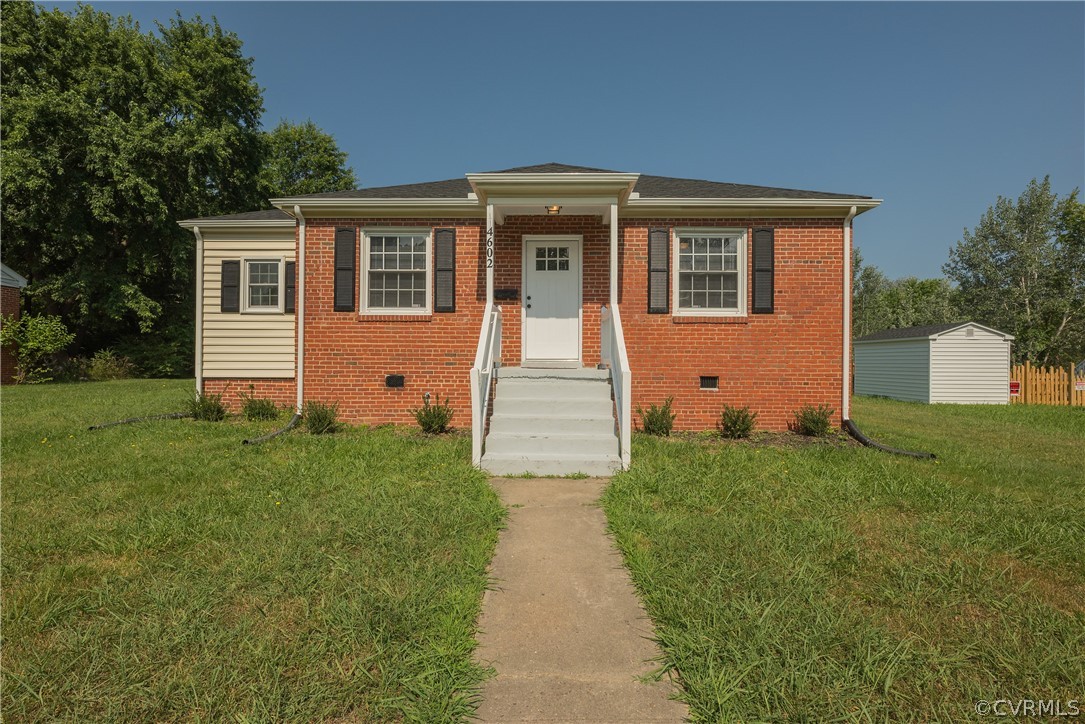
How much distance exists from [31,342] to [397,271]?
16621 millimetres

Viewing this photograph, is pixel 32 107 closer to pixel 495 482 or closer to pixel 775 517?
pixel 495 482

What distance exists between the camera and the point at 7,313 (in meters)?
17.0

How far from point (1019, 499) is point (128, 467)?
8.93 m

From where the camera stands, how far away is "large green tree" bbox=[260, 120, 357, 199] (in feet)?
91.0

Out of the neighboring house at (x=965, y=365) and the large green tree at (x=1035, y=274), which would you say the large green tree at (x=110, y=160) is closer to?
the neighboring house at (x=965, y=365)

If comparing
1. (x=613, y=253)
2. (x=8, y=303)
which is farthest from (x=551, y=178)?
(x=8, y=303)

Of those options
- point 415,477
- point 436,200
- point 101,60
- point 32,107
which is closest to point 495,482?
point 415,477

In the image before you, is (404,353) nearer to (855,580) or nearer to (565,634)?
(565,634)

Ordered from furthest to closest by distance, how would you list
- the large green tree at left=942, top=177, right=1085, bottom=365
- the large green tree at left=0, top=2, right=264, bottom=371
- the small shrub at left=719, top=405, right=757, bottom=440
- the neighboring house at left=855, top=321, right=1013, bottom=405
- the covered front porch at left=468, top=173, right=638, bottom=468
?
the large green tree at left=942, top=177, right=1085, bottom=365
the large green tree at left=0, top=2, right=264, bottom=371
the neighboring house at left=855, top=321, right=1013, bottom=405
the covered front porch at left=468, top=173, right=638, bottom=468
the small shrub at left=719, top=405, right=757, bottom=440

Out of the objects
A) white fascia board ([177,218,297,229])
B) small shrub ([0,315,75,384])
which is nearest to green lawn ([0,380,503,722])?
white fascia board ([177,218,297,229])

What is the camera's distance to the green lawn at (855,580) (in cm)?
217

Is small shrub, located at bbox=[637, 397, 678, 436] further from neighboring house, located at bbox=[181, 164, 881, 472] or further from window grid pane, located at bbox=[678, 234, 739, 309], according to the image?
window grid pane, located at bbox=[678, 234, 739, 309]

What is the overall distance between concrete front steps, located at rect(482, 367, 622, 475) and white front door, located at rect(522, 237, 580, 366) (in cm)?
138

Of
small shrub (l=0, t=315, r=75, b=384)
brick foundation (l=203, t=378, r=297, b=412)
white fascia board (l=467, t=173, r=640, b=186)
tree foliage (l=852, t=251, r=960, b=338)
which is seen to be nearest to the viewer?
white fascia board (l=467, t=173, r=640, b=186)
